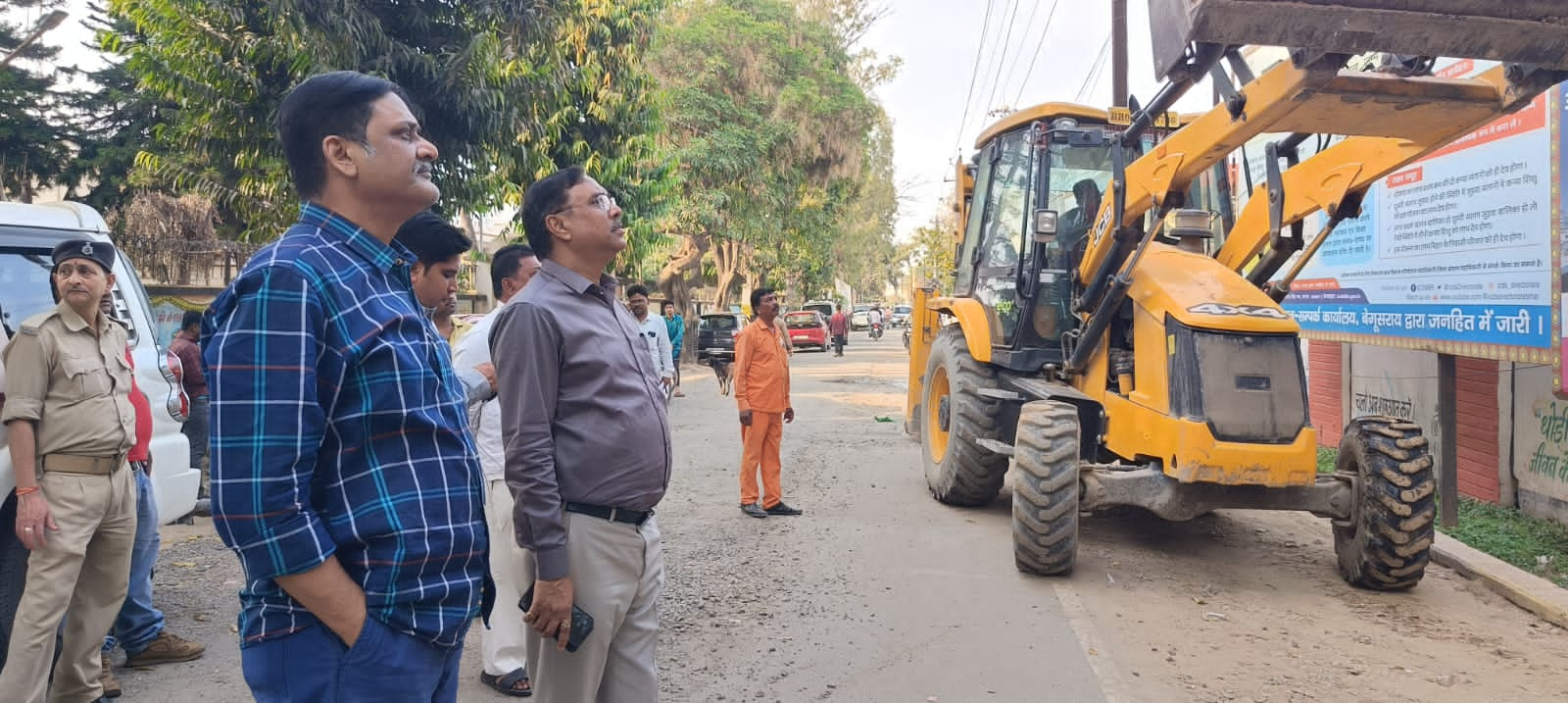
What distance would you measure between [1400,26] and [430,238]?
12.0 feet

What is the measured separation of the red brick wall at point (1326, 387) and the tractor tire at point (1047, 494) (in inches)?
233

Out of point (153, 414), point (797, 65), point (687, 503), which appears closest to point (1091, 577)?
point (687, 503)

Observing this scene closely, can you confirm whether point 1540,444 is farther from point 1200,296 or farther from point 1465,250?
point 1200,296

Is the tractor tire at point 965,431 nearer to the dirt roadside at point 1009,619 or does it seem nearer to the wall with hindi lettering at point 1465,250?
the dirt roadside at point 1009,619

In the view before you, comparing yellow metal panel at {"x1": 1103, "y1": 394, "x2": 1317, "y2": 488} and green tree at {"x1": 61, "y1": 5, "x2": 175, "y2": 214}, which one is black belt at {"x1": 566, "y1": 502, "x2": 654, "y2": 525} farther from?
green tree at {"x1": 61, "y1": 5, "x2": 175, "y2": 214}

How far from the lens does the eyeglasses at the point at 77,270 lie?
365cm

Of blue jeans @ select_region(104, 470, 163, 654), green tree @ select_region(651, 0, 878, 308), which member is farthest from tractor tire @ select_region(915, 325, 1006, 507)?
green tree @ select_region(651, 0, 878, 308)

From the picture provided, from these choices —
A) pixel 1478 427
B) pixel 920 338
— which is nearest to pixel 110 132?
pixel 920 338

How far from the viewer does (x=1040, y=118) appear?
733 centimetres

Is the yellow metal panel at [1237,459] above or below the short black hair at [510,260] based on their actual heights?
below

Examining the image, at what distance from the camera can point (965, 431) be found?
7340 mm

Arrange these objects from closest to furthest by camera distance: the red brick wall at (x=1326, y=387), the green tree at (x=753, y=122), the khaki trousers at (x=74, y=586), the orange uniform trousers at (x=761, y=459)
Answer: the khaki trousers at (x=74, y=586) < the orange uniform trousers at (x=761, y=459) < the red brick wall at (x=1326, y=387) < the green tree at (x=753, y=122)

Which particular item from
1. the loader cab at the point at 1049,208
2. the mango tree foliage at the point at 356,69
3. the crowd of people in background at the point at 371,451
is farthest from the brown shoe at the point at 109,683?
the loader cab at the point at 1049,208

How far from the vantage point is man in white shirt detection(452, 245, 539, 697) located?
3898 millimetres
